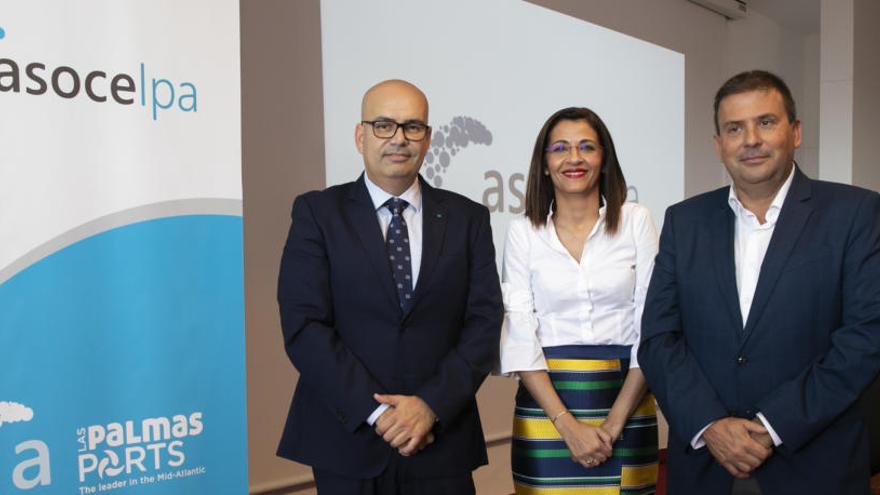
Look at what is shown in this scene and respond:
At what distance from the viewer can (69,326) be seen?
7.41ft

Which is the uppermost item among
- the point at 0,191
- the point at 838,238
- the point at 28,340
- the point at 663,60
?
the point at 663,60

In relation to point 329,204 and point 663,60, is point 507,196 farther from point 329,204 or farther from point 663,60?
point 329,204

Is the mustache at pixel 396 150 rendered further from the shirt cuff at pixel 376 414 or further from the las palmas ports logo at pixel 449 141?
the las palmas ports logo at pixel 449 141

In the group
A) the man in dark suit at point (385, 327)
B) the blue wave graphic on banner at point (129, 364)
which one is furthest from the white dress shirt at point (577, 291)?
the blue wave graphic on banner at point (129, 364)

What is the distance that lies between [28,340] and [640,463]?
1.63 m

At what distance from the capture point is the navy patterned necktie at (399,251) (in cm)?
223

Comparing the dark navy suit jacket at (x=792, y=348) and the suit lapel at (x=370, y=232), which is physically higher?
the suit lapel at (x=370, y=232)

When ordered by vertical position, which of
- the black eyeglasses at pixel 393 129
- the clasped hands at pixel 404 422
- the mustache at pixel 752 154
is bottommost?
the clasped hands at pixel 404 422

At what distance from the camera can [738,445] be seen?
6.73 feet

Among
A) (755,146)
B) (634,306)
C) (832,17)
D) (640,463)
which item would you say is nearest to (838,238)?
(755,146)

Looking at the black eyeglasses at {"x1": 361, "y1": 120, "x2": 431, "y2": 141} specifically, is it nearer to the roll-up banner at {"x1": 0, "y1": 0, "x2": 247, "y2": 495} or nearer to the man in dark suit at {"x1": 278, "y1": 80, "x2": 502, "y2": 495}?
the man in dark suit at {"x1": 278, "y1": 80, "x2": 502, "y2": 495}

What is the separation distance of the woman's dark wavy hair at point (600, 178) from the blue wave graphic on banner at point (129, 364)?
88 centimetres

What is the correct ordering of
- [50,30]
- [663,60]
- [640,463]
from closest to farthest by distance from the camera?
[50,30], [640,463], [663,60]

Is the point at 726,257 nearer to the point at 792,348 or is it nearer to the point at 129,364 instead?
the point at 792,348
